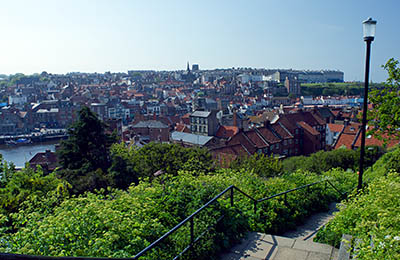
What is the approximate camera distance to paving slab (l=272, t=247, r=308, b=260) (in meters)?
5.12

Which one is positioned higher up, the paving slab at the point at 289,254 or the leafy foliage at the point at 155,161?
the paving slab at the point at 289,254

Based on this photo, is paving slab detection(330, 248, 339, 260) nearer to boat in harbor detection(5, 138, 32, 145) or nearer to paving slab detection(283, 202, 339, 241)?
paving slab detection(283, 202, 339, 241)

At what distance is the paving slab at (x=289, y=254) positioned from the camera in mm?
5125

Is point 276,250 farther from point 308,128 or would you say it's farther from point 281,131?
point 308,128

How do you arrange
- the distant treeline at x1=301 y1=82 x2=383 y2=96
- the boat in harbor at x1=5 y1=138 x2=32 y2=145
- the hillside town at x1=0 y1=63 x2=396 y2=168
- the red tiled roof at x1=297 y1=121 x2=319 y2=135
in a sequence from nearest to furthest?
the hillside town at x1=0 y1=63 x2=396 y2=168 < the red tiled roof at x1=297 y1=121 x2=319 y2=135 < the boat in harbor at x1=5 y1=138 x2=32 y2=145 < the distant treeline at x1=301 y1=82 x2=383 y2=96

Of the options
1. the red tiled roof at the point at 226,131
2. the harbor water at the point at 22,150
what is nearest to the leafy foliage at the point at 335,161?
the red tiled roof at the point at 226,131

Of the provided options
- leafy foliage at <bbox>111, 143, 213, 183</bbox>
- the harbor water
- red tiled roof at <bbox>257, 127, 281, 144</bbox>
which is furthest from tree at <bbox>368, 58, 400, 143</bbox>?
the harbor water

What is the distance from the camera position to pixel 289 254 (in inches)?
206

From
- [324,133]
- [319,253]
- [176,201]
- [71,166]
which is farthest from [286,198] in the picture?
[324,133]

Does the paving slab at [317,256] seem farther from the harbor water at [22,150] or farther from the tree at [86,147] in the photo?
the harbor water at [22,150]

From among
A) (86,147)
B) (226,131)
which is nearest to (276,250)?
(86,147)

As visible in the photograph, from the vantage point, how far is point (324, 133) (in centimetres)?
4991

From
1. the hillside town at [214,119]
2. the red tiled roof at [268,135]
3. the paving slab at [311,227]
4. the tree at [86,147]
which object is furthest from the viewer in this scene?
the red tiled roof at [268,135]

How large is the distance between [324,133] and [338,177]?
1519 inches
